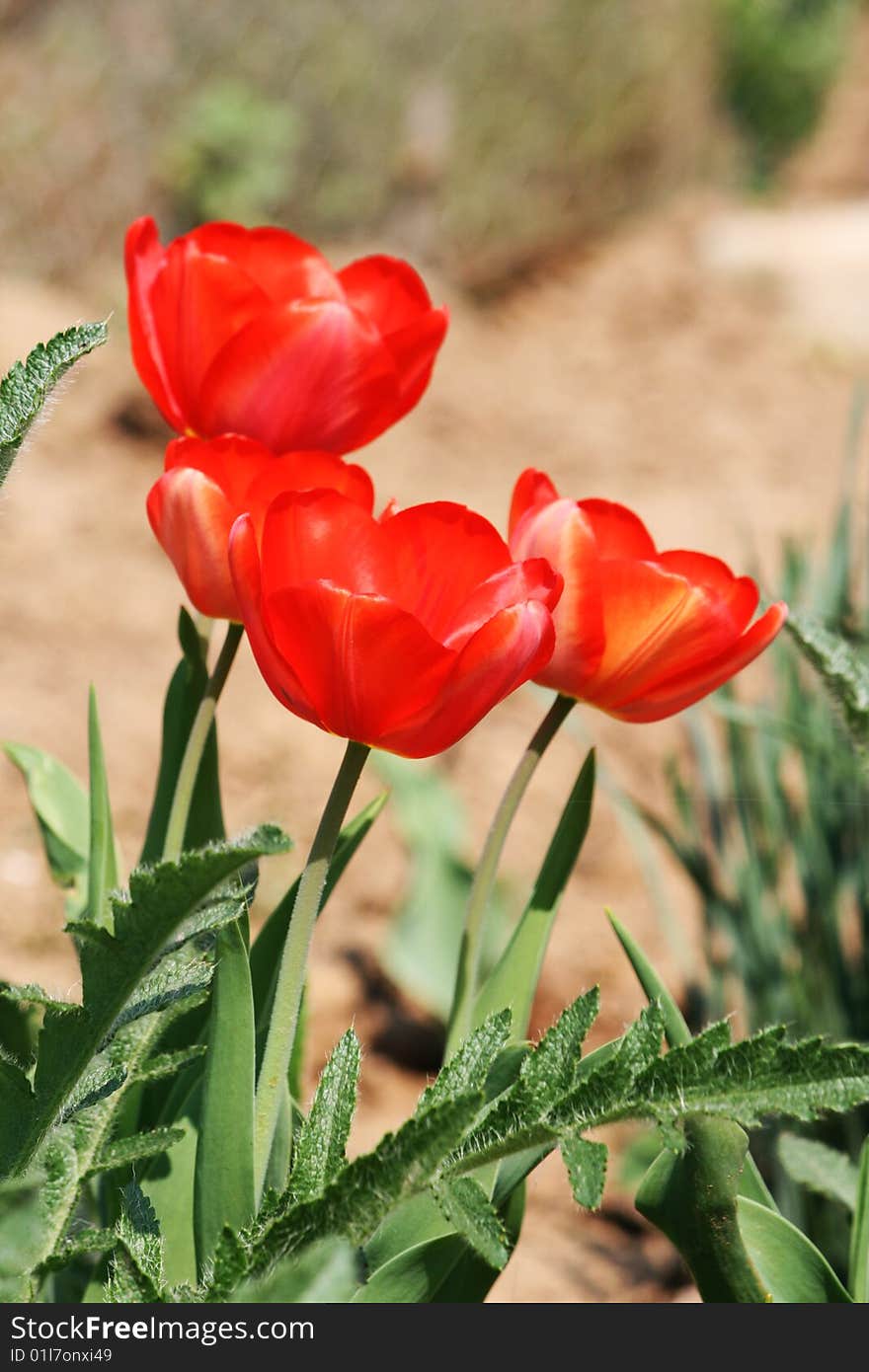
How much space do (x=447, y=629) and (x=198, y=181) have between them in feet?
14.2

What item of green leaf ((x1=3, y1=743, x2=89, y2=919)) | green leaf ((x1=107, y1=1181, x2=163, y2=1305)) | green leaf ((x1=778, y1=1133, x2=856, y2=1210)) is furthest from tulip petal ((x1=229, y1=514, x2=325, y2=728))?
green leaf ((x1=778, y1=1133, x2=856, y2=1210))

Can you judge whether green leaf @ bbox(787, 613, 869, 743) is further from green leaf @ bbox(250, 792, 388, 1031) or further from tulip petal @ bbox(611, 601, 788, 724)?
green leaf @ bbox(250, 792, 388, 1031)

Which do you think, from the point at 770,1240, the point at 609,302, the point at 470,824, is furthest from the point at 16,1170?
the point at 609,302

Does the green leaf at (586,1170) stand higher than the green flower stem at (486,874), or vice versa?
the green flower stem at (486,874)

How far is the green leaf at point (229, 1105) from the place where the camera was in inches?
23.6

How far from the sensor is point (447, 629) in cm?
58

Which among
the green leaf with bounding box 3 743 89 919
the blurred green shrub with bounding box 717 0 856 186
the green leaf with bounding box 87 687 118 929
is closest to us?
the green leaf with bounding box 87 687 118 929

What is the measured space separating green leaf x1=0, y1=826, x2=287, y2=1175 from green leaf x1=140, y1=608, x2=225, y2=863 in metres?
0.24

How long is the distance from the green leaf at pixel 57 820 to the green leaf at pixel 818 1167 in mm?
452

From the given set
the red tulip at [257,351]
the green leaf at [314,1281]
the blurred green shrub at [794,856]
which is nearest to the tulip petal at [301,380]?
the red tulip at [257,351]

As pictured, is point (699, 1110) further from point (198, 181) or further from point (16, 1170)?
point (198, 181)

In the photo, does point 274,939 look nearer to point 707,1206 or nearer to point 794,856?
point 707,1206

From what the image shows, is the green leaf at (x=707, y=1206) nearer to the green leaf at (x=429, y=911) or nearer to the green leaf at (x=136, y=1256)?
the green leaf at (x=136, y=1256)

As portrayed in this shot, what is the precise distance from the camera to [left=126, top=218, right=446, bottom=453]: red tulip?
0.71m
